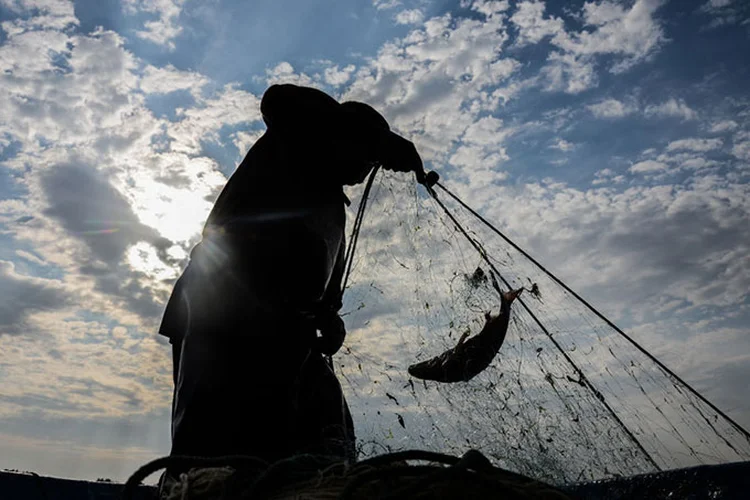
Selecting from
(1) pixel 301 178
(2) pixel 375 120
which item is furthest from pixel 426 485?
(2) pixel 375 120

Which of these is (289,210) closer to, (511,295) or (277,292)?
(277,292)

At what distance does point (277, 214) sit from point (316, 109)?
78 cm

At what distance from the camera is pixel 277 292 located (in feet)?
10.4

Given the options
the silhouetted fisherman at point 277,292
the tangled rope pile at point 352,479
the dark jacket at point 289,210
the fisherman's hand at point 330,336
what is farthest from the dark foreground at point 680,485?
the dark jacket at point 289,210

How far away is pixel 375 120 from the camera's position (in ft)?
12.9

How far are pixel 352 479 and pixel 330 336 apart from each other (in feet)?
6.32

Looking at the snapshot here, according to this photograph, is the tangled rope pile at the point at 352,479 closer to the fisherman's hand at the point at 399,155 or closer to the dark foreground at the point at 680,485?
the dark foreground at the point at 680,485

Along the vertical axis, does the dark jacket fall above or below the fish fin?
above

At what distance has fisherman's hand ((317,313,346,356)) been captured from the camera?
347 centimetres

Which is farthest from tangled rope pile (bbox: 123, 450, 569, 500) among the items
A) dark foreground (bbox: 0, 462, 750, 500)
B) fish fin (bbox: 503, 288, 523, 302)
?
fish fin (bbox: 503, 288, 523, 302)

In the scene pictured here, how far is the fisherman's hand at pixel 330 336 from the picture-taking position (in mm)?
3473

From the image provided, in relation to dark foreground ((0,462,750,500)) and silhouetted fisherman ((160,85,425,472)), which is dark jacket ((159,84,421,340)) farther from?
dark foreground ((0,462,750,500))

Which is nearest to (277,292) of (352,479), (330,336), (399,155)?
(330,336)

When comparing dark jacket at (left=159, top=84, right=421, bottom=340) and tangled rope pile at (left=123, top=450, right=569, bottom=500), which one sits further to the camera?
dark jacket at (left=159, top=84, right=421, bottom=340)
